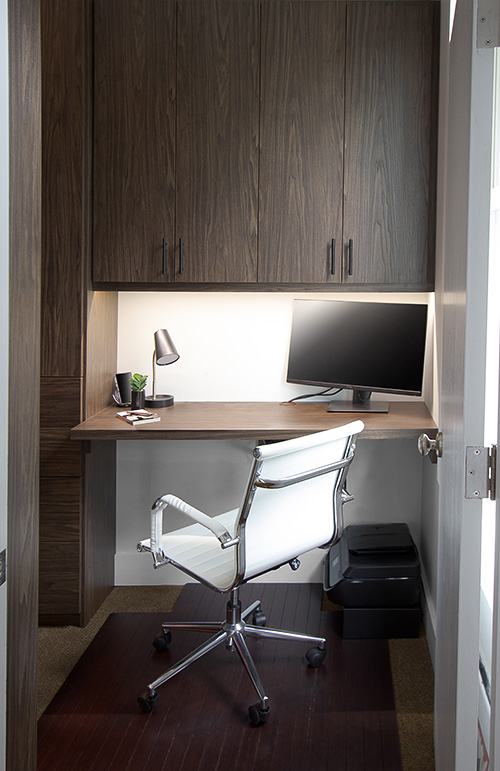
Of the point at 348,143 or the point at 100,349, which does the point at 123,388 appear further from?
the point at 348,143

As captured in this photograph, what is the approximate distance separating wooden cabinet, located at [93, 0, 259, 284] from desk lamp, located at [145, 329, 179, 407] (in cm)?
25

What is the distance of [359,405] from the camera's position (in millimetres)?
3232

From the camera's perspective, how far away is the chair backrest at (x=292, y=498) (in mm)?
2213

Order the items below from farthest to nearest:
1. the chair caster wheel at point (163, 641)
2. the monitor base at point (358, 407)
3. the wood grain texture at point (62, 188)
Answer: the monitor base at point (358, 407), the wood grain texture at point (62, 188), the chair caster wheel at point (163, 641)

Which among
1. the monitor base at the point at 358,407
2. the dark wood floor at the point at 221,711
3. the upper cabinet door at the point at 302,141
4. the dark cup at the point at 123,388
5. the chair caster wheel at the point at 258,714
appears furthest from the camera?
the dark cup at the point at 123,388

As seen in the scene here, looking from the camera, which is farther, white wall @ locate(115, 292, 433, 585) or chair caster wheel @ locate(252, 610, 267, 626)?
white wall @ locate(115, 292, 433, 585)

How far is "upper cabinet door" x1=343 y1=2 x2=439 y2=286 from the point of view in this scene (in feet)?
9.87

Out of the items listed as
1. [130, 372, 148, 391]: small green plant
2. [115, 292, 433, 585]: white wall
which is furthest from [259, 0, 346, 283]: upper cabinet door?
[130, 372, 148, 391]: small green plant

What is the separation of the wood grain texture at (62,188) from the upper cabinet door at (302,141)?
75 cm

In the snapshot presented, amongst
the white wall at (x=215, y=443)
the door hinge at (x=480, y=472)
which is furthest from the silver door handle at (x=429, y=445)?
the white wall at (x=215, y=443)

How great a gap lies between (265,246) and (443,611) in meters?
1.76

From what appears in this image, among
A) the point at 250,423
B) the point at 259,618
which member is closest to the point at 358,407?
the point at 250,423

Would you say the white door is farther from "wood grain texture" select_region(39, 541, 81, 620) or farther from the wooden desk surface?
"wood grain texture" select_region(39, 541, 81, 620)

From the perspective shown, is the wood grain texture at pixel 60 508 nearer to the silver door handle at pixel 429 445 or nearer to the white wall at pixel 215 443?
the white wall at pixel 215 443
